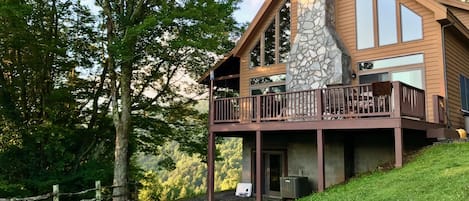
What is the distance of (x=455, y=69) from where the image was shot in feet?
38.1

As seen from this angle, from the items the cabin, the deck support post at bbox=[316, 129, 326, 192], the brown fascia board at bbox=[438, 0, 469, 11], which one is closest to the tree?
the cabin

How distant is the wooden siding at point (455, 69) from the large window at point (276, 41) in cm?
504

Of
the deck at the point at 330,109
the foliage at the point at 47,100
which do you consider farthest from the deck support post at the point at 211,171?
the foliage at the point at 47,100

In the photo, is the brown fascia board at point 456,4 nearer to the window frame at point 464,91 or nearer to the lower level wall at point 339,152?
the window frame at point 464,91

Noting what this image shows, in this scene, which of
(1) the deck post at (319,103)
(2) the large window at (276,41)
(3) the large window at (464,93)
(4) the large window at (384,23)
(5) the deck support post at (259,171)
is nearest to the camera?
(1) the deck post at (319,103)

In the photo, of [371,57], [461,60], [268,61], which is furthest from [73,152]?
[461,60]

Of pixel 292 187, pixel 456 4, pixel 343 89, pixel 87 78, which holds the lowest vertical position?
pixel 292 187

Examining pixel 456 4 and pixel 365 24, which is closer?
pixel 365 24

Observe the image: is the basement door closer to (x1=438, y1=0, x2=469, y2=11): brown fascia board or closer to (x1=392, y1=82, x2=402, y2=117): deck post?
(x1=392, y1=82, x2=402, y2=117): deck post

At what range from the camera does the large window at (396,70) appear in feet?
35.5

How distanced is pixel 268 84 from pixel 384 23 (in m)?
4.46

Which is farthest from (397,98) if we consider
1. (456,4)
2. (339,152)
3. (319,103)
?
(456,4)

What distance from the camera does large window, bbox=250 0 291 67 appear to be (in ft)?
45.6

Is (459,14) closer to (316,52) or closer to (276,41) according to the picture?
(316,52)
